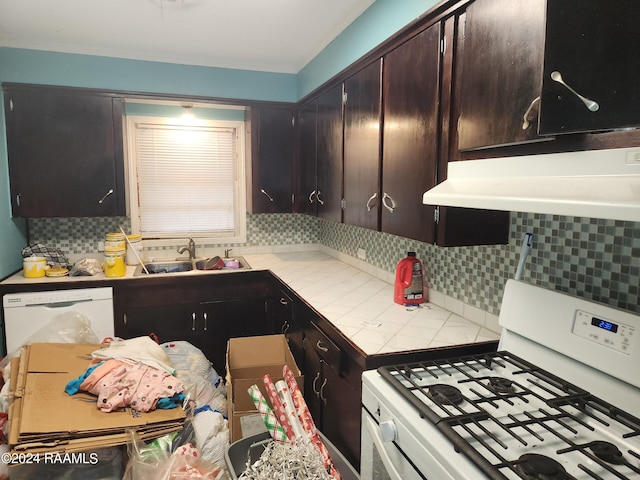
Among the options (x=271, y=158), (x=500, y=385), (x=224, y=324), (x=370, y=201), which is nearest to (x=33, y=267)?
(x=224, y=324)

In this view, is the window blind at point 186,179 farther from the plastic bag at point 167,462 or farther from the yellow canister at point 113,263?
the plastic bag at point 167,462

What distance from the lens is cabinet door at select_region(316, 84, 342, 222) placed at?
8.39ft

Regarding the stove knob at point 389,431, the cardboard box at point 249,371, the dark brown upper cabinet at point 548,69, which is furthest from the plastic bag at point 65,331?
the dark brown upper cabinet at point 548,69

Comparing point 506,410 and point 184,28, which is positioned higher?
point 184,28

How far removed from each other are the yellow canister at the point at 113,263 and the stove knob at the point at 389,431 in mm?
2470

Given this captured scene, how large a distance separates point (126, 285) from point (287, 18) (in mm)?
2103

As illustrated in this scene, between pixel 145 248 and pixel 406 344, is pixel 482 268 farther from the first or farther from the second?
pixel 145 248

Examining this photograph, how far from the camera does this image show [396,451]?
117 cm

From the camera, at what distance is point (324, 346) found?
6.42ft

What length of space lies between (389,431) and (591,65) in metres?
1.06

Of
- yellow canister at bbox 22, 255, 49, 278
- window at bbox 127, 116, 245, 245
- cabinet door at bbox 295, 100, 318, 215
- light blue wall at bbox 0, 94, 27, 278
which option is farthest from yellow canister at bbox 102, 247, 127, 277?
cabinet door at bbox 295, 100, 318, 215

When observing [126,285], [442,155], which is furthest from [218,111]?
[442,155]

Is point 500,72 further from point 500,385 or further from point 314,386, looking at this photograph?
point 314,386

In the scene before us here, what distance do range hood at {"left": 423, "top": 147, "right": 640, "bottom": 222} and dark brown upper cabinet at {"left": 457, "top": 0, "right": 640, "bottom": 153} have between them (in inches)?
2.5
